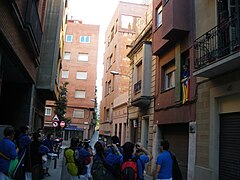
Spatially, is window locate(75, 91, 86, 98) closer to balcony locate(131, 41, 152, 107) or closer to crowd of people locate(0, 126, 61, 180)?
balcony locate(131, 41, 152, 107)

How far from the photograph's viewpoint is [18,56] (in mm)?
8852

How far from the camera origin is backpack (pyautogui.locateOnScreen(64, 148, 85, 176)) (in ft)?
25.7

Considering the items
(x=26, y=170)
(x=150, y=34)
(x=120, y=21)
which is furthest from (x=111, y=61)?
(x=26, y=170)

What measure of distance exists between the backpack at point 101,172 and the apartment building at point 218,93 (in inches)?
167

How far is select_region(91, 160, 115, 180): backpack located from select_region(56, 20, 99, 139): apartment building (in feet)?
144

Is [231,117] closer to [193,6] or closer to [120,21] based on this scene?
[193,6]

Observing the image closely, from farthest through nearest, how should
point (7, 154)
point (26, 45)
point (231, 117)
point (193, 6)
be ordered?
point (193, 6), point (26, 45), point (231, 117), point (7, 154)

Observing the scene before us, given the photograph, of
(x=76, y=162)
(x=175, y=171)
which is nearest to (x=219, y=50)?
(x=175, y=171)

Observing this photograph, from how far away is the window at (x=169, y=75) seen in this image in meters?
14.0

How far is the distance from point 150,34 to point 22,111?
8194 millimetres

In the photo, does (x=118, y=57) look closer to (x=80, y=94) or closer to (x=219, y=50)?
(x=80, y=94)

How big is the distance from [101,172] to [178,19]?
802 cm

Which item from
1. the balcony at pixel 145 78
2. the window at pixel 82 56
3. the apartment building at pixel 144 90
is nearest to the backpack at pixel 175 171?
the apartment building at pixel 144 90

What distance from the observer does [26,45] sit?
400 inches
